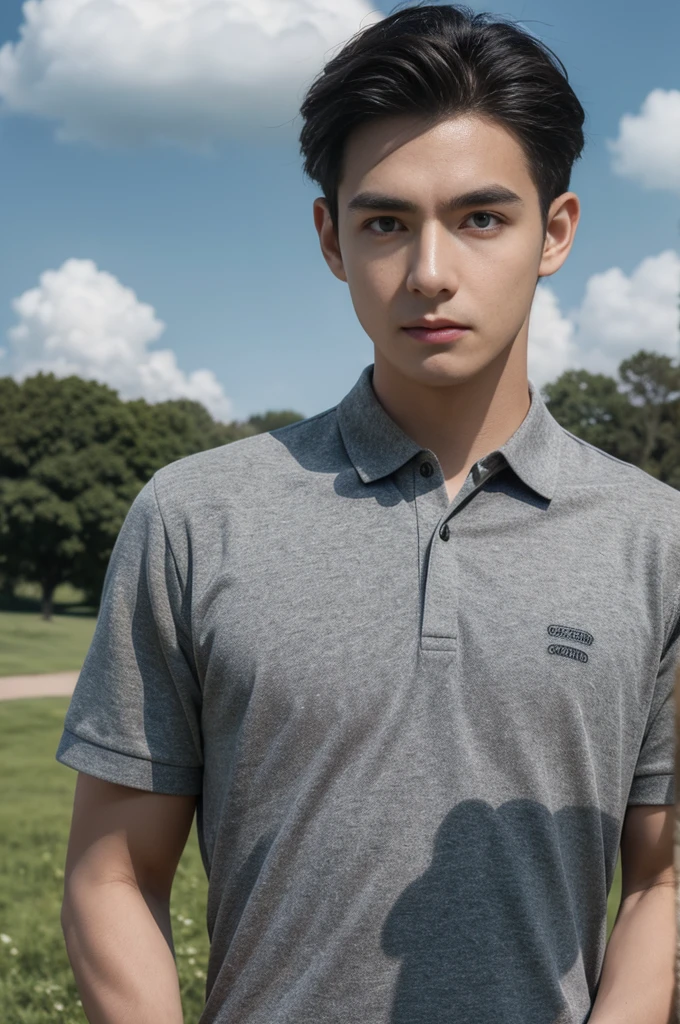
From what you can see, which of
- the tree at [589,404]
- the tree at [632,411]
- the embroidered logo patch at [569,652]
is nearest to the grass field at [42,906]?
the embroidered logo patch at [569,652]

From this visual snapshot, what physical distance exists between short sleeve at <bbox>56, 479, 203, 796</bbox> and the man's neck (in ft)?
1.95

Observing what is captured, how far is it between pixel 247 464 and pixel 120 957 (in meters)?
1.04

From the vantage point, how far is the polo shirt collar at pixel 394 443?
246cm

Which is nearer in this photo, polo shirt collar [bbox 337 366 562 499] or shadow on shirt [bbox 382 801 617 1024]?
shadow on shirt [bbox 382 801 617 1024]

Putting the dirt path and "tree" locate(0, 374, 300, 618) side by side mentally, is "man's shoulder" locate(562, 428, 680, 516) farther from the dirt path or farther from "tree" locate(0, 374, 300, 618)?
"tree" locate(0, 374, 300, 618)

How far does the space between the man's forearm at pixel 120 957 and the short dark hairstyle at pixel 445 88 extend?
155cm

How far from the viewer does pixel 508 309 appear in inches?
93.7

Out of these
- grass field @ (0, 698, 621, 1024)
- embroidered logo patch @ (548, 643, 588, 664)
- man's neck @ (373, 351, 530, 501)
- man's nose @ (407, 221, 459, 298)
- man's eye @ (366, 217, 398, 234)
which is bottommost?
grass field @ (0, 698, 621, 1024)

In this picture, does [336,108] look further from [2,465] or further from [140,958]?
[2,465]

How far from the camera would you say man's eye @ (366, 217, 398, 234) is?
235cm

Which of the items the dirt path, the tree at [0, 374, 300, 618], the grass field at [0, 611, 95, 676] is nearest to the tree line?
the tree at [0, 374, 300, 618]

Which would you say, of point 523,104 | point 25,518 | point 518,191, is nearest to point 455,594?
point 518,191

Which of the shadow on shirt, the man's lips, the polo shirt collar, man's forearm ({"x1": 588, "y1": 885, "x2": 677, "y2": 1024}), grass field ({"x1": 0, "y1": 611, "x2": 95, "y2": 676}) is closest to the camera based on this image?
the shadow on shirt

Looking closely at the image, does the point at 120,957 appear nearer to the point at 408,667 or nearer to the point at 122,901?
the point at 122,901
